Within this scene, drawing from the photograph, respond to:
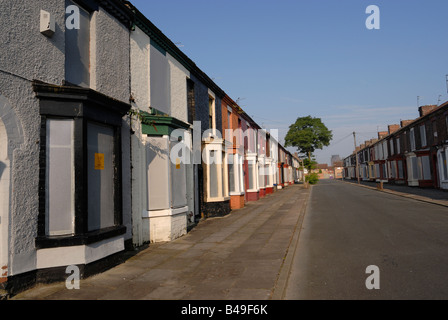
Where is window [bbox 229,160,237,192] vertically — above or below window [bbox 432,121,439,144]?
below

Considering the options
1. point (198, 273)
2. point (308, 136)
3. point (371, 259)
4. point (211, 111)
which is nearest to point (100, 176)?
point (198, 273)

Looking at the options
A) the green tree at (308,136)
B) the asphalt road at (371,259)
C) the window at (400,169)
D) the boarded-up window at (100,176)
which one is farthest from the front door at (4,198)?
the green tree at (308,136)

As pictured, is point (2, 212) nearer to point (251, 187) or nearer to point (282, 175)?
point (251, 187)

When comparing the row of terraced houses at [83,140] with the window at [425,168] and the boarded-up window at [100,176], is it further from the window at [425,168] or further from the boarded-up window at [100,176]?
the window at [425,168]

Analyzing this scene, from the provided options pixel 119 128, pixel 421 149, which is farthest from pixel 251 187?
pixel 421 149

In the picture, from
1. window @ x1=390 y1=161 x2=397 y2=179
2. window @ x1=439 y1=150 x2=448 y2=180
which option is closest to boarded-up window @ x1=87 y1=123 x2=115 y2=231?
window @ x1=439 y1=150 x2=448 y2=180

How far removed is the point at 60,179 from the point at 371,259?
678cm

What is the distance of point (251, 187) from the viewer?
23.9 metres

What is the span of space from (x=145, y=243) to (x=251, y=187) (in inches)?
614

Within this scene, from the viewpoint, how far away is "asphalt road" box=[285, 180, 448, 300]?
4.87m

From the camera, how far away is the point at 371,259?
6.71m

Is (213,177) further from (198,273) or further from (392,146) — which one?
(392,146)

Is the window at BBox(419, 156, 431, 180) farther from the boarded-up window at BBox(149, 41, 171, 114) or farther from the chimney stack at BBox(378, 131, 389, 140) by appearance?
the boarded-up window at BBox(149, 41, 171, 114)

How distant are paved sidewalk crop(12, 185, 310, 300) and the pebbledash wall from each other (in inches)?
20.8
